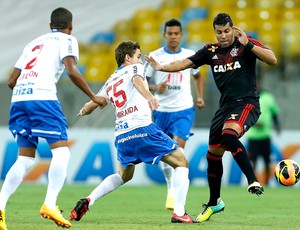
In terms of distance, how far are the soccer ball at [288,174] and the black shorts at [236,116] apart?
60 centimetres

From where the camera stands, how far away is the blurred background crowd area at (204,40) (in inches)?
670

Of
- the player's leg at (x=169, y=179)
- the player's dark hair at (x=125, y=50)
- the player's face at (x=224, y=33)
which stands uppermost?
the player's face at (x=224, y=33)

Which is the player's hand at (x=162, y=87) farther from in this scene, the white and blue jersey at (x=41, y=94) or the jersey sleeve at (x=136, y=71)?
the white and blue jersey at (x=41, y=94)

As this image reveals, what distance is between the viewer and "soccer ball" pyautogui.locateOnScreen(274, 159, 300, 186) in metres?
9.43

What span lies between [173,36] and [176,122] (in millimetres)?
1212

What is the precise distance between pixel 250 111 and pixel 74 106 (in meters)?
8.29

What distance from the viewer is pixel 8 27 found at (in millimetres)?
24188

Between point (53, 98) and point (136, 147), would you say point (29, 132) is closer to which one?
point (53, 98)

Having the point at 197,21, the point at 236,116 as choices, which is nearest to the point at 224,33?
the point at 236,116

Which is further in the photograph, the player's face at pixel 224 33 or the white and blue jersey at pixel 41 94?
the player's face at pixel 224 33

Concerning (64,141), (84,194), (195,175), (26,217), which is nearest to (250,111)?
(64,141)

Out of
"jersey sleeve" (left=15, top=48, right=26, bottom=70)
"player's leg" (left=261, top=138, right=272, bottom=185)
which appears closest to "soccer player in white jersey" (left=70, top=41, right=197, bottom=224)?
"jersey sleeve" (left=15, top=48, right=26, bottom=70)

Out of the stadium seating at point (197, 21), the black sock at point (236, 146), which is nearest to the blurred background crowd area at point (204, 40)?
the stadium seating at point (197, 21)

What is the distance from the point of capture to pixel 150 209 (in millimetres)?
11281
